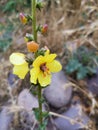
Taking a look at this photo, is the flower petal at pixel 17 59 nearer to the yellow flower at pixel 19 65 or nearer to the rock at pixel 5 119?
the yellow flower at pixel 19 65

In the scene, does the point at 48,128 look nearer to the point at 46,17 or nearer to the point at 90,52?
the point at 90,52

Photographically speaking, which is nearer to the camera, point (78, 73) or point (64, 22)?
point (78, 73)

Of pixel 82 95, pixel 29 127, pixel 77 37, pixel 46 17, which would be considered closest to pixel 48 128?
pixel 29 127

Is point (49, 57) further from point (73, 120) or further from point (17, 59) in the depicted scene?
point (73, 120)

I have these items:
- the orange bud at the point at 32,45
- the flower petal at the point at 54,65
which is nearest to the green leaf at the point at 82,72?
the flower petal at the point at 54,65

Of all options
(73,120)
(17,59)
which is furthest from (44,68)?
(73,120)

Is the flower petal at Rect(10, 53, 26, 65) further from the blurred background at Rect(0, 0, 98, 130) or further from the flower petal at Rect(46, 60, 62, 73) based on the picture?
the blurred background at Rect(0, 0, 98, 130)
